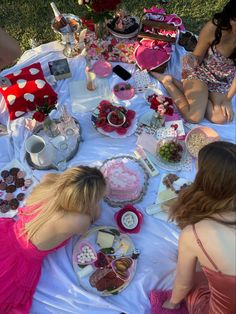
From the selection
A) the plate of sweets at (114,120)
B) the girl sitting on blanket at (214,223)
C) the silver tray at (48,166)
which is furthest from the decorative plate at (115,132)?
the girl sitting on blanket at (214,223)

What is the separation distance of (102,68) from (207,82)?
102 cm

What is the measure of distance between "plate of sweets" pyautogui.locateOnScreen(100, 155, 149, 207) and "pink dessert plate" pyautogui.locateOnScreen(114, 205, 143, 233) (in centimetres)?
7

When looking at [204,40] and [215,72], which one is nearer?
[204,40]


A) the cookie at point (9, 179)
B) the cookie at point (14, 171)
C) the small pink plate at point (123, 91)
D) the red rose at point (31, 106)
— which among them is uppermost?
the small pink plate at point (123, 91)

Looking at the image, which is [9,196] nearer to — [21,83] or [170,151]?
[21,83]

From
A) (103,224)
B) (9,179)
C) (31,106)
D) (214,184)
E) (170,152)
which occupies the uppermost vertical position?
(214,184)

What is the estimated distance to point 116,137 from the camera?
9.97ft

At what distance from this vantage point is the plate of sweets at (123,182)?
107 inches

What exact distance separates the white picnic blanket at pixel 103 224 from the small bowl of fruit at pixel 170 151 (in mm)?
118

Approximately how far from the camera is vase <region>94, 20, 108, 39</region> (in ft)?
11.1

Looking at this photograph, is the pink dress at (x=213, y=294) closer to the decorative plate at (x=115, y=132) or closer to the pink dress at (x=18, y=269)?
the pink dress at (x=18, y=269)

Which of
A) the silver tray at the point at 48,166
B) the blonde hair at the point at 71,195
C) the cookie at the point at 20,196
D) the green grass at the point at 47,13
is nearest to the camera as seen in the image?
the blonde hair at the point at 71,195

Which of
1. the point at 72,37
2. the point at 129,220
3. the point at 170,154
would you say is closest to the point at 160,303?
the point at 129,220

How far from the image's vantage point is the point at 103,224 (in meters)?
2.69
